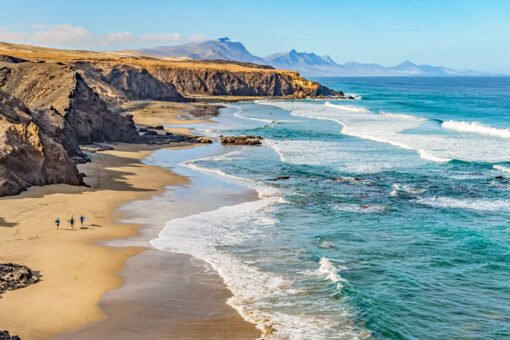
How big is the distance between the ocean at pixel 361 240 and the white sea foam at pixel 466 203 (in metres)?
0.06

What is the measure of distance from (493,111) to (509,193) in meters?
65.8

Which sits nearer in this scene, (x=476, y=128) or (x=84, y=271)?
(x=84, y=271)

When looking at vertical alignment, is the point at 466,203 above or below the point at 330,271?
above

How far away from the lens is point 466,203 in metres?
29.0

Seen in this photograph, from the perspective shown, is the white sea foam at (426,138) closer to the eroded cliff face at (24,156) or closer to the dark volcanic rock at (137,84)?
the eroded cliff face at (24,156)

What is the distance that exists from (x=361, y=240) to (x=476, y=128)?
49717 mm

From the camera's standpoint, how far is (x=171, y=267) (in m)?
18.3

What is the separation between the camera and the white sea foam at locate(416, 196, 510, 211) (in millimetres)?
28109

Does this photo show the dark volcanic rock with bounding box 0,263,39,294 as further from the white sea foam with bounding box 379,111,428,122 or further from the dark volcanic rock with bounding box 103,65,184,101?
the dark volcanic rock with bounding box 103,65,184,101

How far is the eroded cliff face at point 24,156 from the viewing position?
81.0ft

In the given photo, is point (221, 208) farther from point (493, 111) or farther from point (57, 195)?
point (493, 111)

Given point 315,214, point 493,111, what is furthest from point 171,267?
point 493,111

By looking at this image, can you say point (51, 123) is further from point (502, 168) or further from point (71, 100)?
point (502, 168)

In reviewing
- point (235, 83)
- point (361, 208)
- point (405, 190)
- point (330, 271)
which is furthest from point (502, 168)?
point (235, 83)
